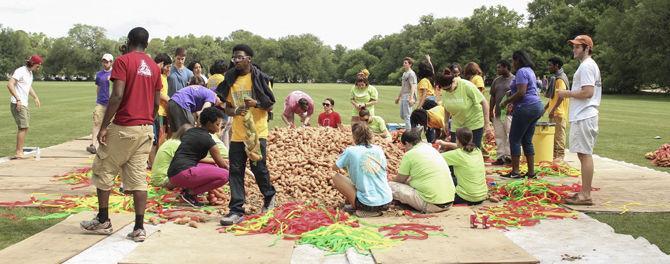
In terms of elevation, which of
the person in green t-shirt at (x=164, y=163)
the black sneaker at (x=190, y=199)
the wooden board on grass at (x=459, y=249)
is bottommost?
the black sneaker at (x=190, y=199)

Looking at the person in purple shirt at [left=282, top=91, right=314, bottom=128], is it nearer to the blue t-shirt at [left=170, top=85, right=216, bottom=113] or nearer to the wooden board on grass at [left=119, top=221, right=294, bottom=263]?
the blue t-shirt at [left=170, top=85, right=216, bottom=113]

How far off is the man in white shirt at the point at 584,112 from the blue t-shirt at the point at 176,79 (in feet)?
20.2

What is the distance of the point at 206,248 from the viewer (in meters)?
5.31

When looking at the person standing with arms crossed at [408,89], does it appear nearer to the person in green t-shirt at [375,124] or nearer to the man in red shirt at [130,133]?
the person in green t-shirt at [375,124]

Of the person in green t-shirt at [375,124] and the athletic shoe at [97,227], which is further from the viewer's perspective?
the person in green t-shirt at [375,124]

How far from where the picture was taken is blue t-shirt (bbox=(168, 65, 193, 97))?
10312 millimetres

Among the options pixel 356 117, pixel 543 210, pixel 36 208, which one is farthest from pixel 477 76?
pixel 36 208

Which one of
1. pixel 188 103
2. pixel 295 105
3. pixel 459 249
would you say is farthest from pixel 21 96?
pixel 459 249

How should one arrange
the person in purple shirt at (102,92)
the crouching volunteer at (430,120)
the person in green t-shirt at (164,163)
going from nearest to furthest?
1. the person in green t-shirt at (164,163)
2. the crouching volunteer at (430,120)
3. the person in purple shirt at (102,92)

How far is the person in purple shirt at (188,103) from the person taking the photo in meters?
8.97

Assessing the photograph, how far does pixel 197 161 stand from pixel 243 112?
139 centimetres

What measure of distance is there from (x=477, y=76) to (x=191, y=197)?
628cm

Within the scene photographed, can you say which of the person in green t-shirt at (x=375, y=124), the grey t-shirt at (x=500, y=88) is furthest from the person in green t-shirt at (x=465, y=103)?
the person in green t-shirt at (x=375, y=124)

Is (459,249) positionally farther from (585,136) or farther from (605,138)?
(605,138)
